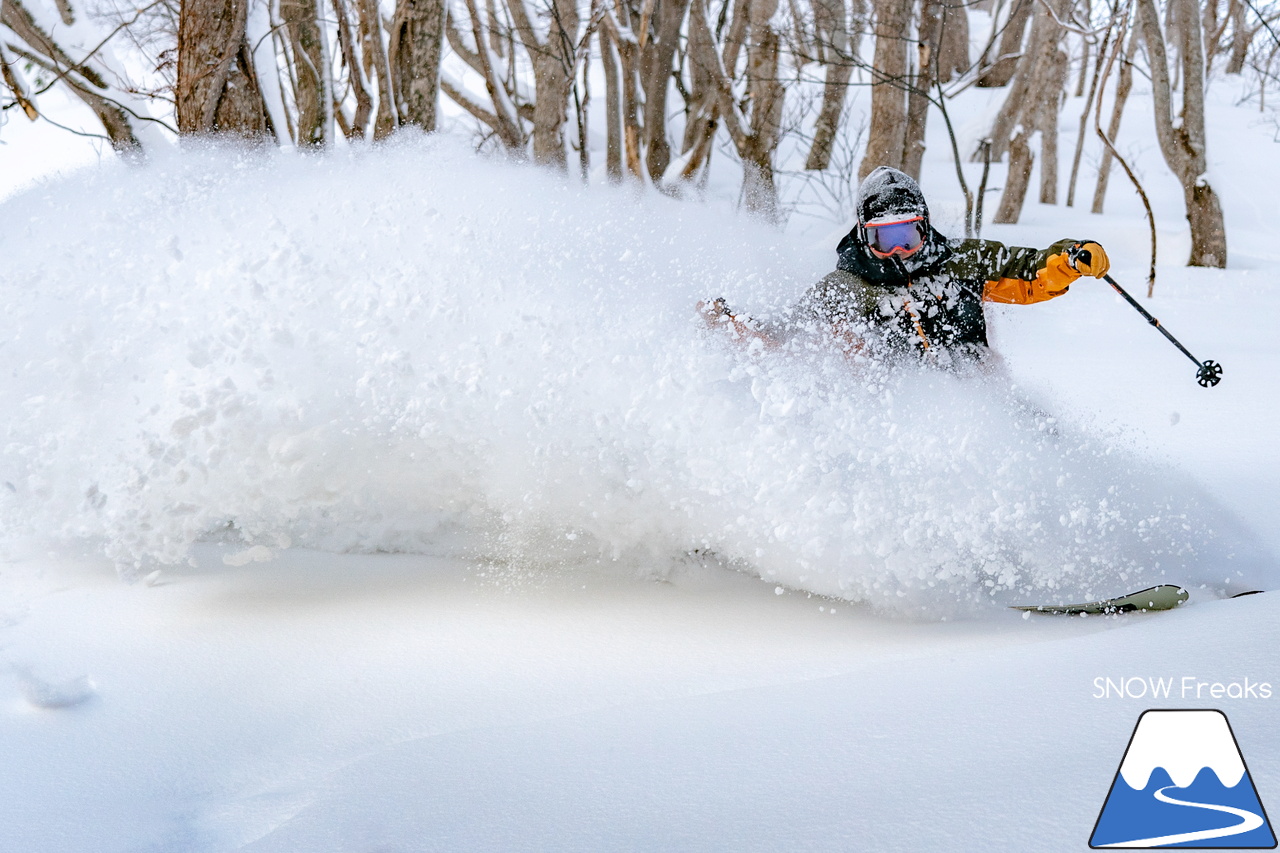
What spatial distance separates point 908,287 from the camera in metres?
3.18

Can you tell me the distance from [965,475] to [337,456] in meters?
1.92

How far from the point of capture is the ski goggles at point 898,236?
3.10m

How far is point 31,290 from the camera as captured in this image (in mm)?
3025

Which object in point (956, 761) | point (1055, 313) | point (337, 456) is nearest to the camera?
point (956, 761)

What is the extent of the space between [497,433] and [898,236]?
149 cm

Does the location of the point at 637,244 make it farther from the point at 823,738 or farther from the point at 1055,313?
the point at 1055,313

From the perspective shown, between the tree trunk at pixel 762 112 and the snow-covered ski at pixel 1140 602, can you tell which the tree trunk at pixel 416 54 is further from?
the snow-covered ski at pixel 1140 602

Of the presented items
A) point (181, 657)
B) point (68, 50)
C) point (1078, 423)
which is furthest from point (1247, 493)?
point (68, 50)

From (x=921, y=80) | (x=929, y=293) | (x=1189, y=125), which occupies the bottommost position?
(x=929, y=293)

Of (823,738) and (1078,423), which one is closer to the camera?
(823,738)

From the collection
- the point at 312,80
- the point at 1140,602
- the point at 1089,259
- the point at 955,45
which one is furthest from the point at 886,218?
the point at 955,45

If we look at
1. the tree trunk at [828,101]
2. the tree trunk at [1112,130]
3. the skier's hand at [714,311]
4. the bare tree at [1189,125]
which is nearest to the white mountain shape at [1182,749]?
the skier's hand at [714,311]

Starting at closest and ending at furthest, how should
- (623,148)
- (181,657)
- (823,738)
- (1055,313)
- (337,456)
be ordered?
(823,738), (181,657), (337,456), (1055,313), (623,148)

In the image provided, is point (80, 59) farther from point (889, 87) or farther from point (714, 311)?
point (889, 87)
